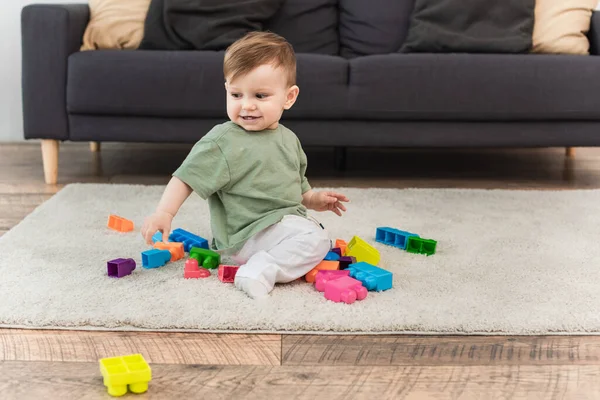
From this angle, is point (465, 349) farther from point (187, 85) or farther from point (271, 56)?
point (187, 85)

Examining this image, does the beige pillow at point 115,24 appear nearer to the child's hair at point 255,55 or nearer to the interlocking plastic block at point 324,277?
the child's hair at point 255,55

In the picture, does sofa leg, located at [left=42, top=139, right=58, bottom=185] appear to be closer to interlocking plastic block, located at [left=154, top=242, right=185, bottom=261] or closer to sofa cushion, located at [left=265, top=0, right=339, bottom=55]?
sofa cushion, located at [left=265, top=0, right=339, bottom=55]

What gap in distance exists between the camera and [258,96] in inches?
60.8

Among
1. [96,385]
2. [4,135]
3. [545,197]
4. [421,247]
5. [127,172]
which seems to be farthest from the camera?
[4,135]

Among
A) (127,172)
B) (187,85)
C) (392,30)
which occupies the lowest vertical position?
(127,172)

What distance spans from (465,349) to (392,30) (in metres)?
1.97

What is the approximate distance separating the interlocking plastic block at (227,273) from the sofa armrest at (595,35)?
1.97m

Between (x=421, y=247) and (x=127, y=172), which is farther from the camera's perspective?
(x=127, y=172)

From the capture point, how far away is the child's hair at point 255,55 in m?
1.50

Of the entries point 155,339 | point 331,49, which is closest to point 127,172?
point 331,49

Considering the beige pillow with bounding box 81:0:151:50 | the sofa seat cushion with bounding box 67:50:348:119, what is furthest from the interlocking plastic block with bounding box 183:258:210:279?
the beige pillow with bounding box 81:0:151:50

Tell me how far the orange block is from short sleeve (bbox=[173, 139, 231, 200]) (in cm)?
26

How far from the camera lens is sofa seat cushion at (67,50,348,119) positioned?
2482mm

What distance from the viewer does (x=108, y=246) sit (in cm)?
177
